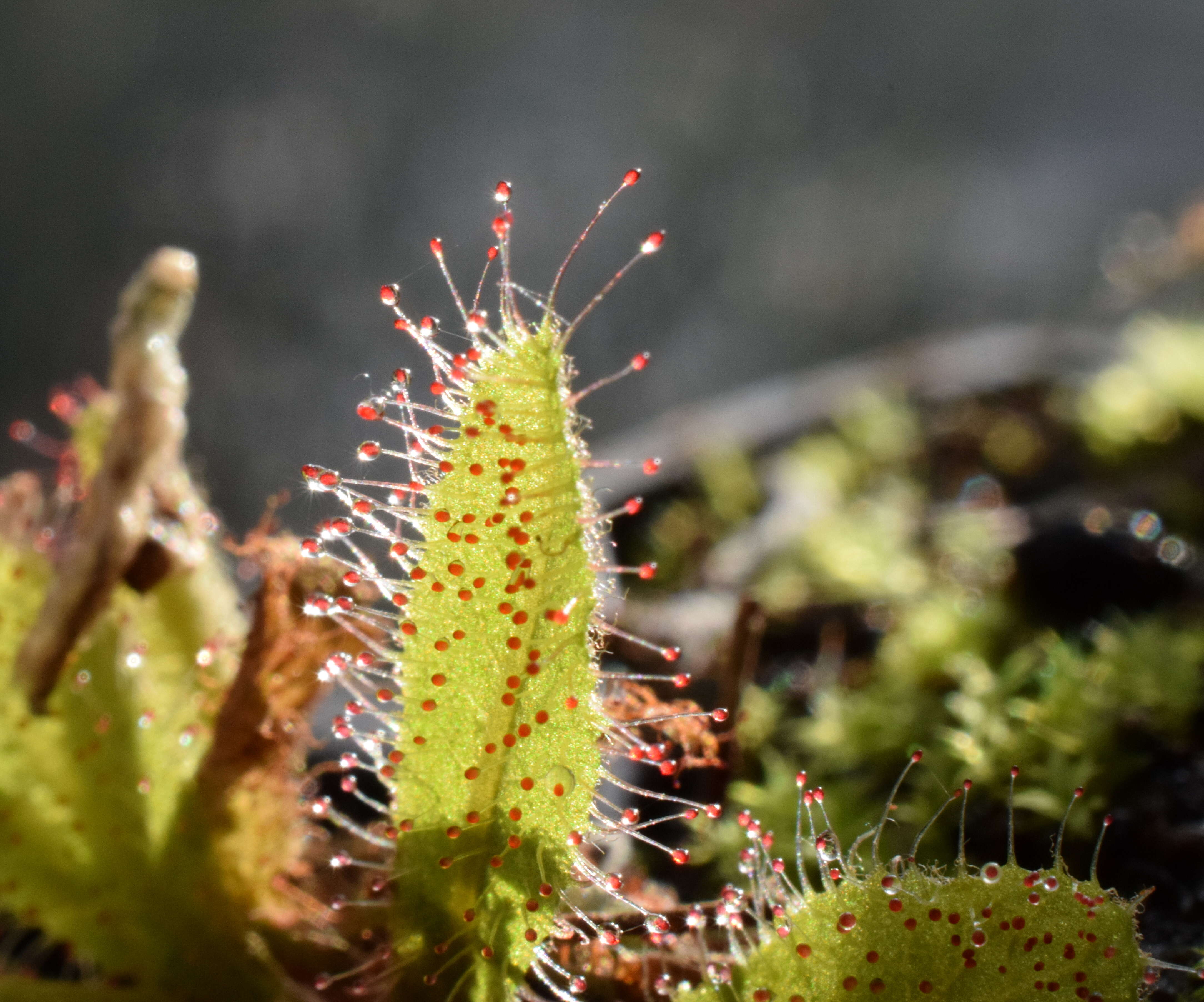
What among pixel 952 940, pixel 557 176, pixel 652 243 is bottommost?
pixel 952 940

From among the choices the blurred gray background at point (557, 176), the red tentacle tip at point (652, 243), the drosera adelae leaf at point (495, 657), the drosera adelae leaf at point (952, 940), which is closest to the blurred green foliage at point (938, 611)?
the drosera adelae leaf at point (952, 940)

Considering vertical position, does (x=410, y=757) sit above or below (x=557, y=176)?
below

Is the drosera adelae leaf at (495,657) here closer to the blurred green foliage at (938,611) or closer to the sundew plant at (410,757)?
the sundew plant at (410,757)

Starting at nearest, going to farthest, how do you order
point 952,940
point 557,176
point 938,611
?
1. point 952,940
2. point 938,611
3. point 557,176

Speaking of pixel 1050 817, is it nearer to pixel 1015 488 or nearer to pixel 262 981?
pixel 262 981

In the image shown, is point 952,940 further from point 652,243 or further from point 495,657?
point 652,243

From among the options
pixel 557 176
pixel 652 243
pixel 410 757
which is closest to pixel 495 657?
pixel 410 757

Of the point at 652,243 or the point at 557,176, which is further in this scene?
the point at 557,176
